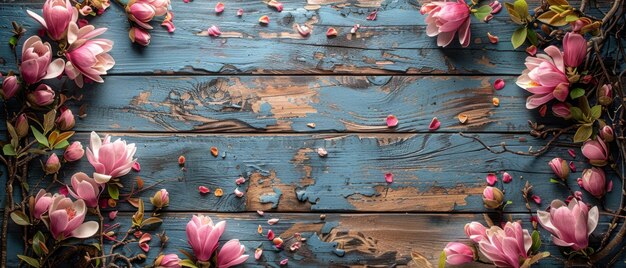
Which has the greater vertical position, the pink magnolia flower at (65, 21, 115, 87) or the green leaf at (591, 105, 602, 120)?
the pink magnolia flower at (65, 21, 115, 87)

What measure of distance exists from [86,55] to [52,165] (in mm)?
240

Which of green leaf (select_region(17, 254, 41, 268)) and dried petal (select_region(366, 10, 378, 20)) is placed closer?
green leaf (select_region(17, 254, 41, 268))

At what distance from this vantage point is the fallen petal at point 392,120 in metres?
1.46

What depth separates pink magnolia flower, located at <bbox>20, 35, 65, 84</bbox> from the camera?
141 centimetres

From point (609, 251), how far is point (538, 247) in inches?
6.0

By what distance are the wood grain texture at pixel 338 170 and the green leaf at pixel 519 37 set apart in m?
0.20

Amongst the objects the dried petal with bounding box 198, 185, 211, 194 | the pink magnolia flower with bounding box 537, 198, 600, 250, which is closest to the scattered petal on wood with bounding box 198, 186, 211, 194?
the dried petal with bounding box 198, 185, 211, 194

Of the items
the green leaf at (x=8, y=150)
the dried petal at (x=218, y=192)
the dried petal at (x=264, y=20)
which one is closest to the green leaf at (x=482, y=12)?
the dried petal at (x=264, y=20)

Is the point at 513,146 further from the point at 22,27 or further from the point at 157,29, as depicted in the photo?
the point at 22,27

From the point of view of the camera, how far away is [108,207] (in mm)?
1441

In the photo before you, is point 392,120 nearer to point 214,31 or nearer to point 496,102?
point 496,102

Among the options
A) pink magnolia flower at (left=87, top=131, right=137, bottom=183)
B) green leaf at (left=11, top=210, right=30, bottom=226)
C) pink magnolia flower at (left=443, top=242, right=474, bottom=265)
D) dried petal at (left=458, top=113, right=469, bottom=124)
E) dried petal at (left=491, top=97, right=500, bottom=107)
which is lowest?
pink magnolia flower at (left=443, top=242, right=474, bottom=265)

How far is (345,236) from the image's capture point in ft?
4.68

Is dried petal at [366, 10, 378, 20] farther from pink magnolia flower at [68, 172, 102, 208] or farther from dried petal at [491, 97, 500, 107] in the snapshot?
pink magnolia flower at [68, 172, 102, 208]
